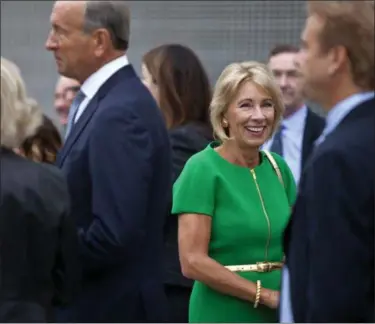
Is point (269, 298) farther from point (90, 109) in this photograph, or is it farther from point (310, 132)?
point (310, 132)

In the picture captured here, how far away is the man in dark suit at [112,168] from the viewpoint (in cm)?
386

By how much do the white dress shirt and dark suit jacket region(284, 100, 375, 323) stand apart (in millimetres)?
1550

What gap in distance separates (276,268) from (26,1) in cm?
466

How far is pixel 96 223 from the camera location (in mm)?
3852

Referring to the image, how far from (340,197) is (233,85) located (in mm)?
1423

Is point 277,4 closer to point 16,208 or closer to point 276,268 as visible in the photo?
point 276,268

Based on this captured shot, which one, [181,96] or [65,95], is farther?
[65,95]

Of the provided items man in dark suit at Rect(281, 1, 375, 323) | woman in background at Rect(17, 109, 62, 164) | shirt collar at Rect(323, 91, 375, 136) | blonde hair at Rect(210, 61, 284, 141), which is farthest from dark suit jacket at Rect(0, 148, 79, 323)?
woman in background at Rect(17, 109, 62, 164)

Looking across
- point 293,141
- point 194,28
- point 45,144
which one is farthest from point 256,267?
point 194,28

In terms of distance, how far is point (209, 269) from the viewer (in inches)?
151

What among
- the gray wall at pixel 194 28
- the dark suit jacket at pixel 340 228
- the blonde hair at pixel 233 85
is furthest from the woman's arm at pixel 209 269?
the gray wall at pixel 194 28

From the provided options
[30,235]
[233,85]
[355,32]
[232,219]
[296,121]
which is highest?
[355,32]

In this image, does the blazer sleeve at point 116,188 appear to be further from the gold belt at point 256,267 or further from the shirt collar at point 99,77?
the gold belt at point 256,267

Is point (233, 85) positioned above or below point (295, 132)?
above
